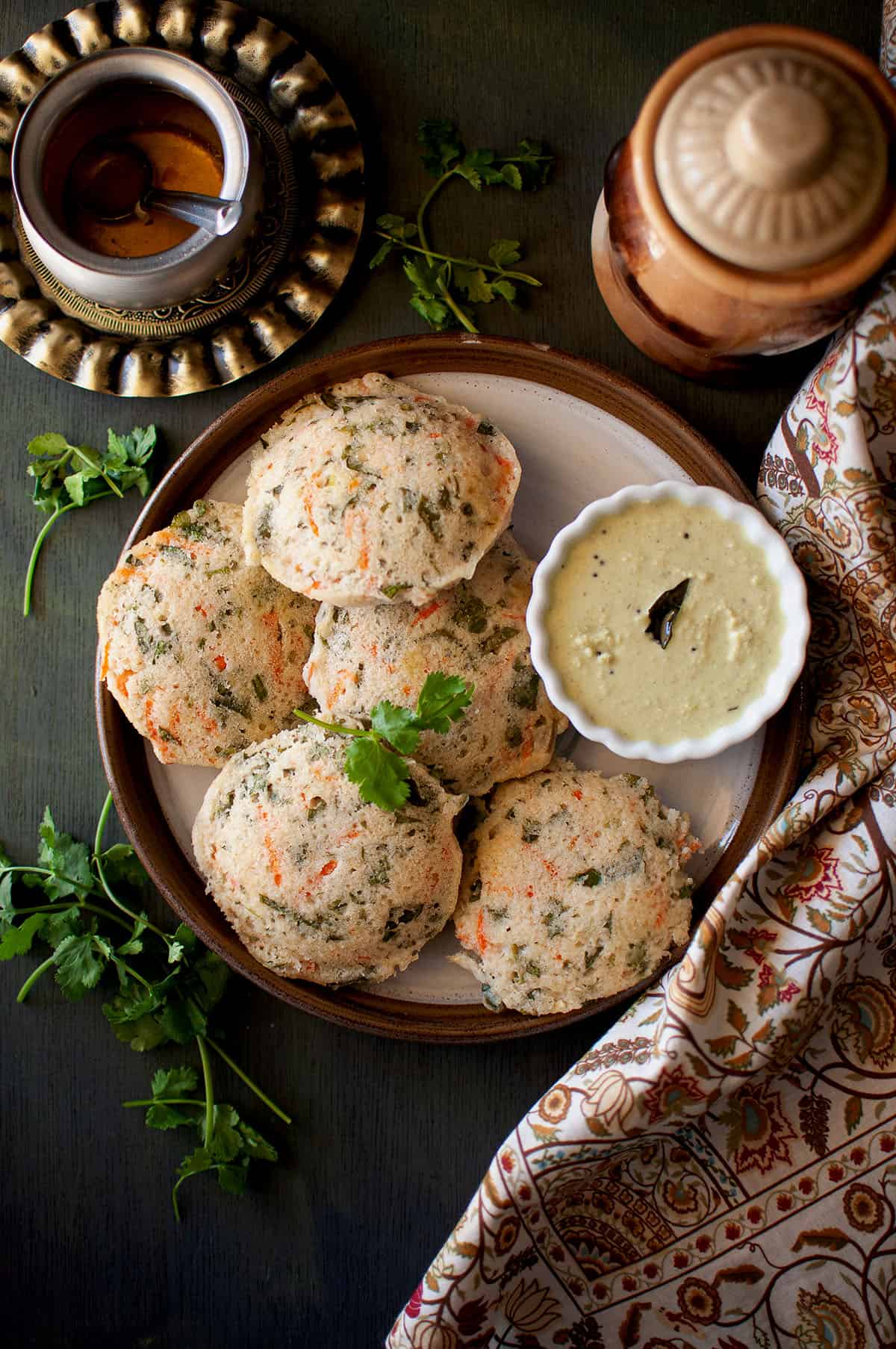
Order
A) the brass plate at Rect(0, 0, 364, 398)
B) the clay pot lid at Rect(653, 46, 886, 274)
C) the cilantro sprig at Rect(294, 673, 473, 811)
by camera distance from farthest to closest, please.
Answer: the brass plate at Rect(0, 0, 364, 398) → the cilantro sprig at Rect(294, 673, 473, 811) → the clay pot lid at Rect(653, 46, 886, 274)

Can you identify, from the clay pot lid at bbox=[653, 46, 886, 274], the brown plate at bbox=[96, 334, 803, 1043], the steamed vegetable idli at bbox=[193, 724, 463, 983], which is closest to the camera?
the clay pot lid at bbox=[653, 46, 886, 274]

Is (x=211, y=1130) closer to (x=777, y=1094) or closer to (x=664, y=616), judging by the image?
(x=777, y=1094)

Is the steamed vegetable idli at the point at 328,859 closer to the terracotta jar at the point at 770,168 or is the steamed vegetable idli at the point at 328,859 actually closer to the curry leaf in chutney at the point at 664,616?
the curry leaf in chutney at the point at 664,616

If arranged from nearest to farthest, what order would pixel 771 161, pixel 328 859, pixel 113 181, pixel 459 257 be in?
pixel 771 161 < pixel 328 859 < pixel 113 181 < pixel 459 257

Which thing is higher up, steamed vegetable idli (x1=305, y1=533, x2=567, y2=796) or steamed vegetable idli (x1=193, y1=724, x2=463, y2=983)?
steamed vegetable idli (x1=305, y1=533, x2=567, y2=796)

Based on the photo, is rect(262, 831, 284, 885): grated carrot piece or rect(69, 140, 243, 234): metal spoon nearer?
rect(262, 831, 284, 885): grated carrot piece

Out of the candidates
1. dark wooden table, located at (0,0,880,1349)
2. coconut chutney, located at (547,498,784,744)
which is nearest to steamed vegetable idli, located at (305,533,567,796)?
coconut chutney, located at (547,498,784,744)

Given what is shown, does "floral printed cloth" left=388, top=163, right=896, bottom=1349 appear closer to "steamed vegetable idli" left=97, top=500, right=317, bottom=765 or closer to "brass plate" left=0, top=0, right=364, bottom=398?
"steamed vegetable idli" left=97, top=500, right=317, bottom=765

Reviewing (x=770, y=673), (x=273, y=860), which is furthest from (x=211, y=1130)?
(x=770, y=673)
